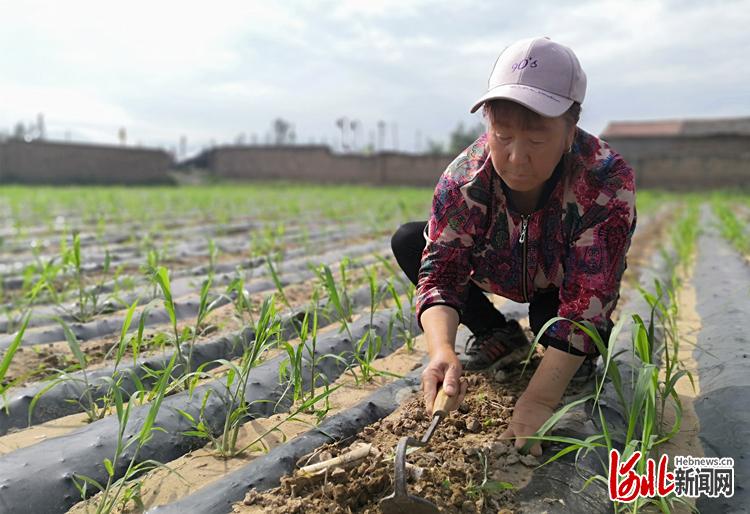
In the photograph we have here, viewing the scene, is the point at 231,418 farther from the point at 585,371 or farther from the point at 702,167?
the point at 702,167

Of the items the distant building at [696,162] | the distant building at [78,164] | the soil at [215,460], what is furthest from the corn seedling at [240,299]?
the distant building at [696,162]

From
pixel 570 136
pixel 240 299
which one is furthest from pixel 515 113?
pixel 240 299

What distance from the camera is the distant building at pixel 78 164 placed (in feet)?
59.1

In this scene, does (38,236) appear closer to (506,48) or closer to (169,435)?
(169,435)

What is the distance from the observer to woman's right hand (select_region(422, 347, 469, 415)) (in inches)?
50.9

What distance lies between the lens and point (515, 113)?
133 cm

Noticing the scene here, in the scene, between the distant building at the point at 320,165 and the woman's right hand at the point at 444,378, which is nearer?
the woman's right hand at the point at 444,378

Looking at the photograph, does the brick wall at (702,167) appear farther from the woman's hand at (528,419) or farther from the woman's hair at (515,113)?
the woman's hand at (528,419)

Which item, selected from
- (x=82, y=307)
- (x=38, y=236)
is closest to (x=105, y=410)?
(x=82, y=307)

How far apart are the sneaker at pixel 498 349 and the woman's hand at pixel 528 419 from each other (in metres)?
0.47

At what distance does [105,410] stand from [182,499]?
1.74 feet

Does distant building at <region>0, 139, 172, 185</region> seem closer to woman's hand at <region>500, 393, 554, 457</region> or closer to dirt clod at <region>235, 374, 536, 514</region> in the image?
dirt clod at <region>235, 374, 536, 514</region>

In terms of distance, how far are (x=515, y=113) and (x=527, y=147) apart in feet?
0.26

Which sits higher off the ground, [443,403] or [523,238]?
[523,238]
